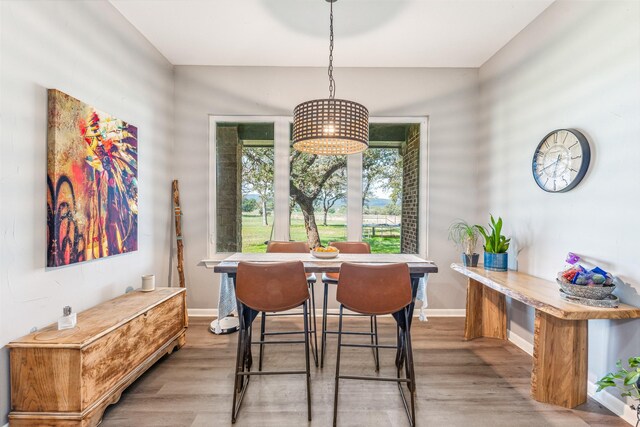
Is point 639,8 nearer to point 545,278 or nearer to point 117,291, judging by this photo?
point 545,278

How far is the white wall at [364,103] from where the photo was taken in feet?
12.1

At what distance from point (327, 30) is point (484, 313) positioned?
3.22 metres

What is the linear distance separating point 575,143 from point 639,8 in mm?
840

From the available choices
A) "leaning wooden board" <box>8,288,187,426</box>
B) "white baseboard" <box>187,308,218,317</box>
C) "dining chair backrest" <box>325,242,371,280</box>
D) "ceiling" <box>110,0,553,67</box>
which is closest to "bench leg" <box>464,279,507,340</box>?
"dining chair backrest" <box>325,242,371,280</box>

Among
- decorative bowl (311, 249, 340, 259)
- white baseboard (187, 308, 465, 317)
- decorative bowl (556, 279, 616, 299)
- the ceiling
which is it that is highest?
the ceiling

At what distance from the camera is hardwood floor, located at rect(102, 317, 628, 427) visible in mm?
1908

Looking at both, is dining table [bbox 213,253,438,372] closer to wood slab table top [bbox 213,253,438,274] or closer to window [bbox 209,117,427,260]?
wood slab table top [bbox 213,253,438,274]

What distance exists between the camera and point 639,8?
1.86m

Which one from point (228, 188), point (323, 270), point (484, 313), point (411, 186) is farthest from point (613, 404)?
point (228, 188)

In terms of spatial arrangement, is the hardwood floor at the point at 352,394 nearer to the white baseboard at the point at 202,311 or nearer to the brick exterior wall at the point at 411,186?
the white baseboard at the point at 202,311

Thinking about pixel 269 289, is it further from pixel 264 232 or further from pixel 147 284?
pixel 264 232

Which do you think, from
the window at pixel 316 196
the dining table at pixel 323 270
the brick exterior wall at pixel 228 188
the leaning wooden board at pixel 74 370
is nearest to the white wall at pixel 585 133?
the dining table at pixel 323 270

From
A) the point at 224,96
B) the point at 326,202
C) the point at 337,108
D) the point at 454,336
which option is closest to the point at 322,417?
the point at 454,336

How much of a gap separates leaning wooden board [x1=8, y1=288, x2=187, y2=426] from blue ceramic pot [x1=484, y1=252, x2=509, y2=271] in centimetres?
303
